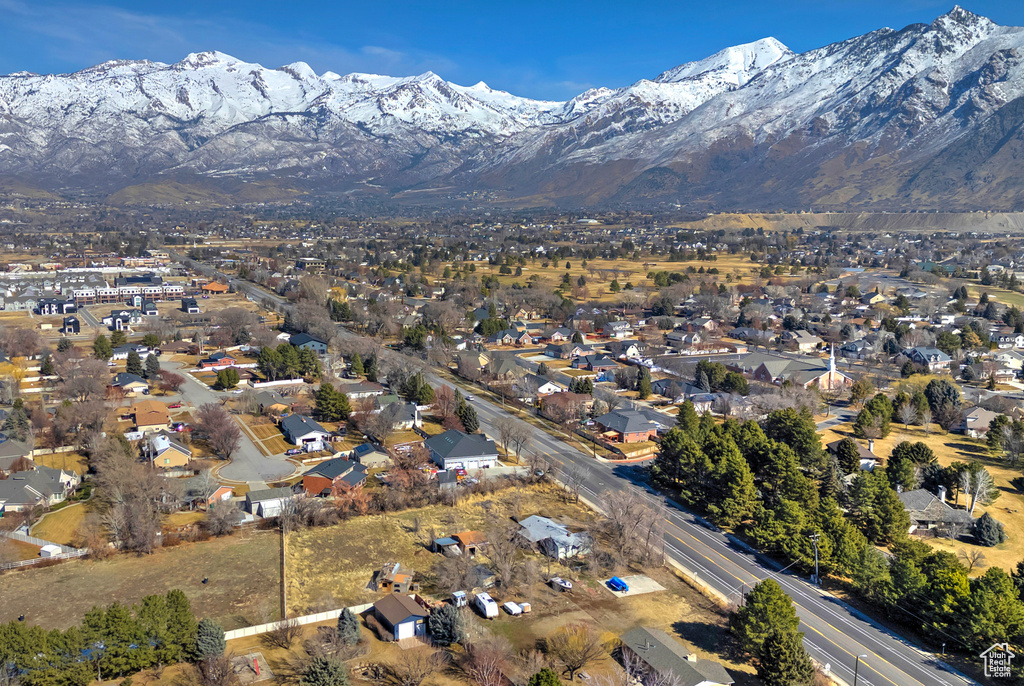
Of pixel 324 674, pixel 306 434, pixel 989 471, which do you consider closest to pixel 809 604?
pixel 324 674

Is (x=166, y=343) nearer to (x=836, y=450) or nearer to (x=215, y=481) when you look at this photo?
(x=215, y=481)

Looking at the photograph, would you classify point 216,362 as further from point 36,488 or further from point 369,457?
point 36,488

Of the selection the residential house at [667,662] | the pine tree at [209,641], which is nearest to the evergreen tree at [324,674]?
the pine tree at [209,641]

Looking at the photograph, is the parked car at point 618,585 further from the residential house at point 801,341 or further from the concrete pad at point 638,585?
the residential house at point 801,341

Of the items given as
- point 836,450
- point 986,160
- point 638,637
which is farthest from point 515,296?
point 986,160

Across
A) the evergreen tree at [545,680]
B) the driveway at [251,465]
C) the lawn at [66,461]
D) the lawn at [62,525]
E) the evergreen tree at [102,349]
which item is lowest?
the lawn at [62,525]
